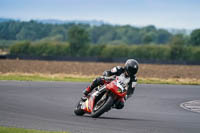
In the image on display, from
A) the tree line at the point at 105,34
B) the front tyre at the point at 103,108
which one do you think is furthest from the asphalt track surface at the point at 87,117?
the tree line at the point at 105,34

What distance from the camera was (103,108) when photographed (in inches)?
468

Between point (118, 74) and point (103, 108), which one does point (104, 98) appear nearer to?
point (103, 108)

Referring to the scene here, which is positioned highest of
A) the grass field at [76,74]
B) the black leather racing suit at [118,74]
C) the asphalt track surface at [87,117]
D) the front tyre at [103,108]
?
the black leather racing suit at [118,74]

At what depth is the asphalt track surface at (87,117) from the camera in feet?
34.9

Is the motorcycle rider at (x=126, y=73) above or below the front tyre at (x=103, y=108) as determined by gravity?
above

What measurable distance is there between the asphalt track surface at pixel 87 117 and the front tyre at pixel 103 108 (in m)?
0.15

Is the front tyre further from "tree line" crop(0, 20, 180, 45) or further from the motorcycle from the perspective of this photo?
"tree line" crop(0, 20, 180, 45)

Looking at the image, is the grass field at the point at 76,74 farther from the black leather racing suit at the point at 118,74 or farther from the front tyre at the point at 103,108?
the front tyre at the point at 103,108

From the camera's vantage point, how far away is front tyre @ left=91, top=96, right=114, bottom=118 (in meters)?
11.8

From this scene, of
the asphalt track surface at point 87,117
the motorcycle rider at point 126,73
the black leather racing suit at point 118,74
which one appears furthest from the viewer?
the black leather racing suit at point 118,74

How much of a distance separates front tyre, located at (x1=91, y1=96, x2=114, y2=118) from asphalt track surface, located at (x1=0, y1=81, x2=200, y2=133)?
Answer: 0.15 meters

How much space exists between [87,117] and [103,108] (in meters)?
0.74

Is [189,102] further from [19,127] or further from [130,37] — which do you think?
[130,37]

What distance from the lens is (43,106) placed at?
48.0 ft
